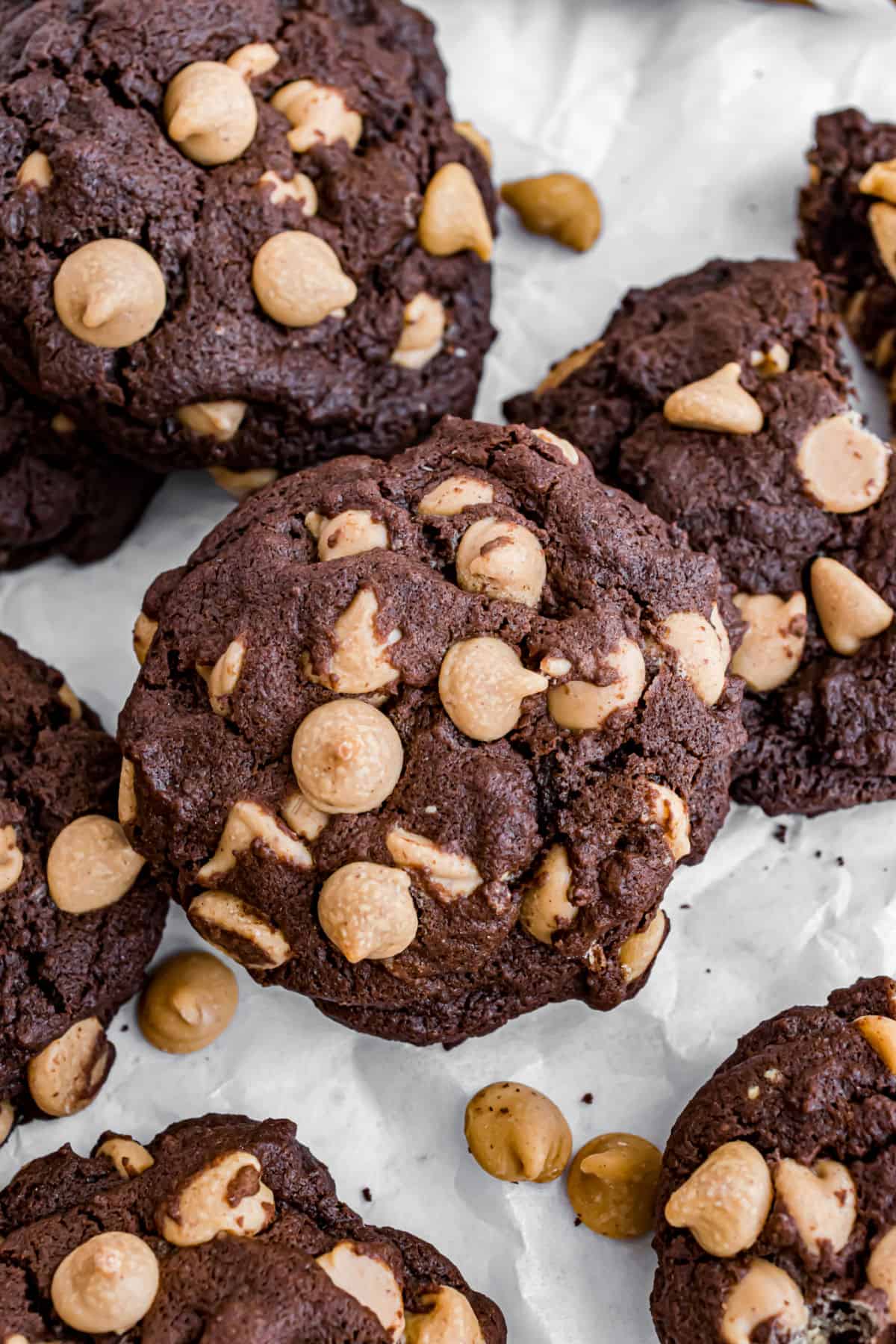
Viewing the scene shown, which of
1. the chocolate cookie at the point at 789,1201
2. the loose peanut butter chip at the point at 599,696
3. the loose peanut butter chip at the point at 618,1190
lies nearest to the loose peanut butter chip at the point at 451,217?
the loose peanut butter chip at the point at 599,696

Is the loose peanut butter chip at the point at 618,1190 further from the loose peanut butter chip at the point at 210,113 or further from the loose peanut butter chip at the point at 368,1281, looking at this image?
the loose peanut butter chip at the point at 210,113

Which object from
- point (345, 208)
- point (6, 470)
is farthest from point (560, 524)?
point (6, 470)

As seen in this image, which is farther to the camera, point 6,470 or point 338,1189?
point 6,470

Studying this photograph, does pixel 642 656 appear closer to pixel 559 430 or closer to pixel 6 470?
pixel 559 430

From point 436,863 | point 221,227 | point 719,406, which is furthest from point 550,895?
point 221,227

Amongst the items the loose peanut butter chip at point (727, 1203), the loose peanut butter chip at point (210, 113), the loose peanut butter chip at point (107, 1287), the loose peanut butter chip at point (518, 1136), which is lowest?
the loose peanut butter chip at point (518, 1136)

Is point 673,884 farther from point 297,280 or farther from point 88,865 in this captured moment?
point 297,280

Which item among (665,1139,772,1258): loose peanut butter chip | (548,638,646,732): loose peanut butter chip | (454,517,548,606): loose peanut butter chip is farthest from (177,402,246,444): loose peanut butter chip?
(665,1139,772,1258): loose peanut butter chip

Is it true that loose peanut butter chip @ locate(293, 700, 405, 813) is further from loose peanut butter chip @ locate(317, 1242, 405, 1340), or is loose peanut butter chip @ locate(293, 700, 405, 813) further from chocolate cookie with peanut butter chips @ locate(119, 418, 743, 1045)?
loose peanut butter chip @ locate(317, 1242, 405, 1340)

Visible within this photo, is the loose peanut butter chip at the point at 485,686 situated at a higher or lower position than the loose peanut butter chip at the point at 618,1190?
higher
